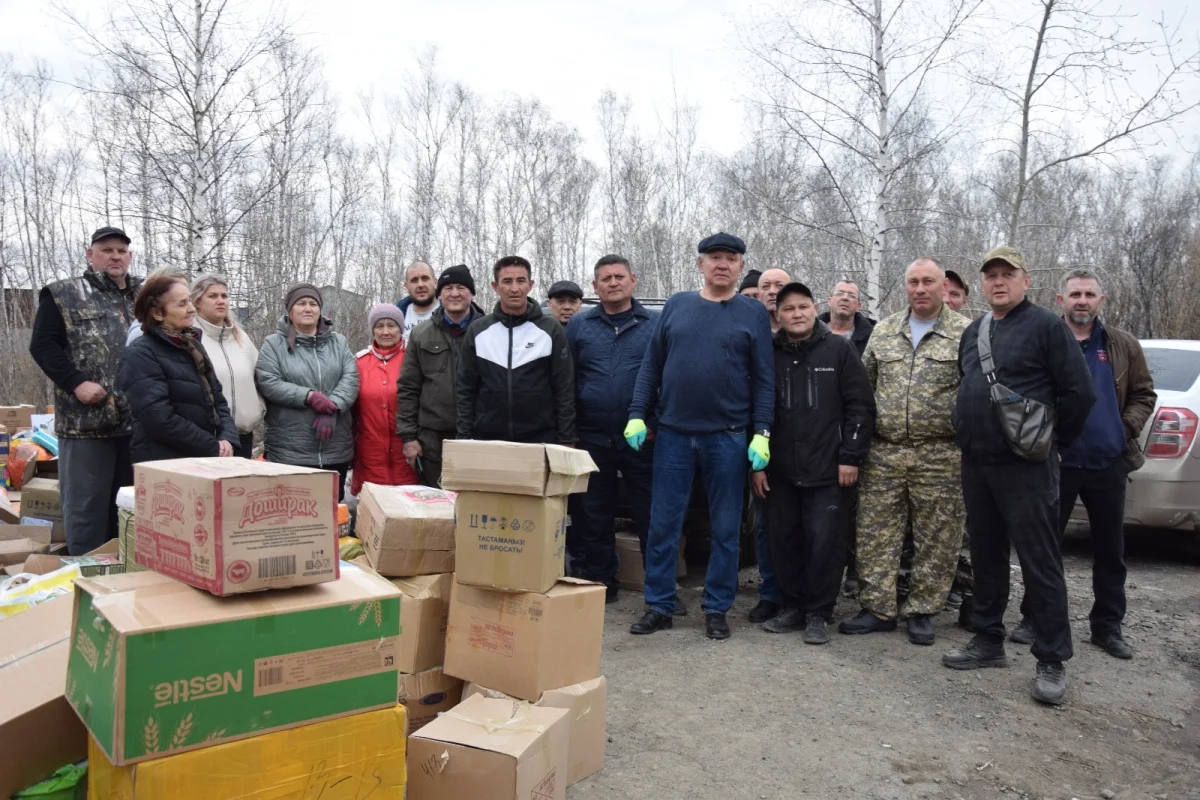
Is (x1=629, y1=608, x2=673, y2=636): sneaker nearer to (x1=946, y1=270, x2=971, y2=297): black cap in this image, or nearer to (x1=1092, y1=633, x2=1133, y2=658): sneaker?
(x1=1092, y1=633, x2=1133, y2=658): sneaker

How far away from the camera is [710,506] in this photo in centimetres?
475

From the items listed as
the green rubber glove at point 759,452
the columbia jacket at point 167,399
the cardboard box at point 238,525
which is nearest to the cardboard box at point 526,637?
the cardboard box at point 238,525

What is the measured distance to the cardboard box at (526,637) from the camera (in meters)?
3.17

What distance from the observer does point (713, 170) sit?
28531 millimetres

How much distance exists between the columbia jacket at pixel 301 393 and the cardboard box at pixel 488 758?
2.81m

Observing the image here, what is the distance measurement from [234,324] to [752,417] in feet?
10.6

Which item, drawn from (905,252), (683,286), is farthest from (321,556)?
(683,286)

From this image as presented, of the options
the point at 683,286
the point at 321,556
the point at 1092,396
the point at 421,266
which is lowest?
the point at 321,556

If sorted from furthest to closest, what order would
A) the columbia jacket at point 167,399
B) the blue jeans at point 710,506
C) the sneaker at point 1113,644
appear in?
the blue jeans at point 710,506, the sneaker at point 1113,644, the columbia jacket at point 167,399

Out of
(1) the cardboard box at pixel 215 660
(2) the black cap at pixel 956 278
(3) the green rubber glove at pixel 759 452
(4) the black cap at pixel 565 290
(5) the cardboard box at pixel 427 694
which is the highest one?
(2) the black cap at pixel 956 278

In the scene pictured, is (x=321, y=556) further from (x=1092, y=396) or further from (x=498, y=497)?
(x=1092, y=396)

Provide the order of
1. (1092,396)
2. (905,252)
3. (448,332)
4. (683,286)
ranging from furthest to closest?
1. (683,286)
2. (905,252)
3. (448,332)
4. (1092,396)

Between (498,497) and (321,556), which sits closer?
(321,556)

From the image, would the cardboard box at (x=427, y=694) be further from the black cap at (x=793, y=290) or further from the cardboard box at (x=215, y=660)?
the black cap at (x=793, y=290)
